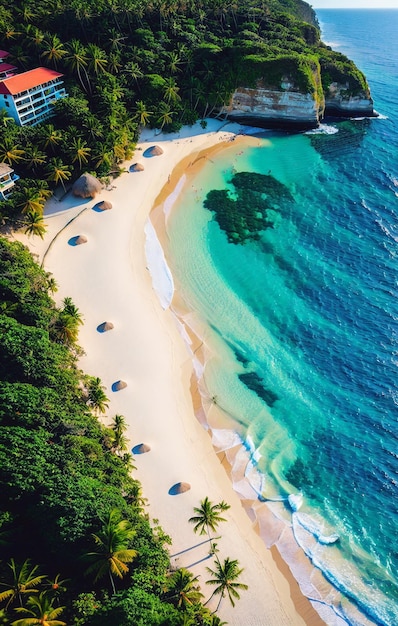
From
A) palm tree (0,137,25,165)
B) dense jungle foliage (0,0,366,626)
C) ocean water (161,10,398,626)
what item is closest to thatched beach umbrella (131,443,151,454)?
dense jungle foliage (0,0,366,626)

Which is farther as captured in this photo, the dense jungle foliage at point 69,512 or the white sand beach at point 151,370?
the white sand beach at point 151,370

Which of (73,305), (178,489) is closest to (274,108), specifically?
(73,305)

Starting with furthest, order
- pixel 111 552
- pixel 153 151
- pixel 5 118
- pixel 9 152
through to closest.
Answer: pixel 153 151, pixel 5 118, pixel 9 152, pixel 111 552

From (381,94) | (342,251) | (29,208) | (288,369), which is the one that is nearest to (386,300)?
(342,251)

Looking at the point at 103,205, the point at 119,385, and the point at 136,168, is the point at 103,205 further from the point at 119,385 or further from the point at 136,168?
the point at 119,385

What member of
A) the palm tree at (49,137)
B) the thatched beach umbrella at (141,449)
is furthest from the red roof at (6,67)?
the thatched beach umbrella at (141,449)

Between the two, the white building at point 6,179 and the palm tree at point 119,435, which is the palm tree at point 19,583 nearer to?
the palm tree at point 119,435
